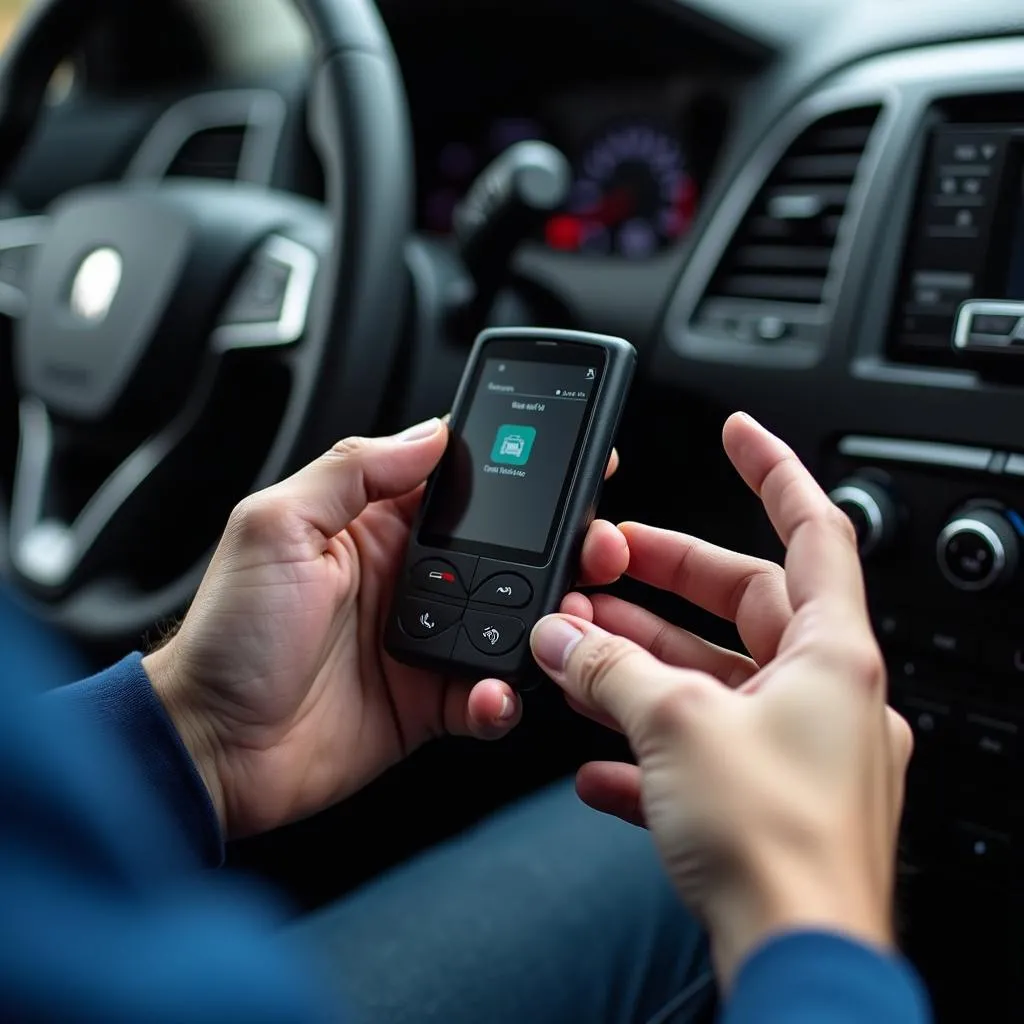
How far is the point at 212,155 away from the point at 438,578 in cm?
102

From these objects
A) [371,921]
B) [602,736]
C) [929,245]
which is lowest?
[371,921]

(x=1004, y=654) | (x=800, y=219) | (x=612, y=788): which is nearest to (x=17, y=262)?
(x=800, y=219)

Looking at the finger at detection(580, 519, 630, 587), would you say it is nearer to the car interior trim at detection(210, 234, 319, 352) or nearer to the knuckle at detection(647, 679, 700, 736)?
the knuckle at detection(647, 679, 700, 736)

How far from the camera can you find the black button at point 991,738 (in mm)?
874

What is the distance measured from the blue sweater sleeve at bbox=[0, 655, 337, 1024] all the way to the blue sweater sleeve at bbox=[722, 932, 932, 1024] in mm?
138

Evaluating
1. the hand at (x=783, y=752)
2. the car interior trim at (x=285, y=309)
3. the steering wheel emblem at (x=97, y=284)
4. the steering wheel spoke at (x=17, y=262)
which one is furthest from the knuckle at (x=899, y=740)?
the steering wheel spoke at (x=17, y=262)

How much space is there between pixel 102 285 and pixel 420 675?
502 mm

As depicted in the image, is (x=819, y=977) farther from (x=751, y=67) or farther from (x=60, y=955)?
(x=751, y=67)

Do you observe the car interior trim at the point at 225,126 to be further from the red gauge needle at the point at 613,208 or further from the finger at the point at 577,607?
the finger at the point at 577,607

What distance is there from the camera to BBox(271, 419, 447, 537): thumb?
0.72 metres

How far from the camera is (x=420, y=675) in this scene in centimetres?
80

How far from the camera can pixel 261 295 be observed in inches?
39.8

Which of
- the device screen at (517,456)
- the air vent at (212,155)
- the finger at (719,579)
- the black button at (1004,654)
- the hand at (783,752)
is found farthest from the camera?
the air vent at (212,155)

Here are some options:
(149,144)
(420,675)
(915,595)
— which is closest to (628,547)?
(420,675)
